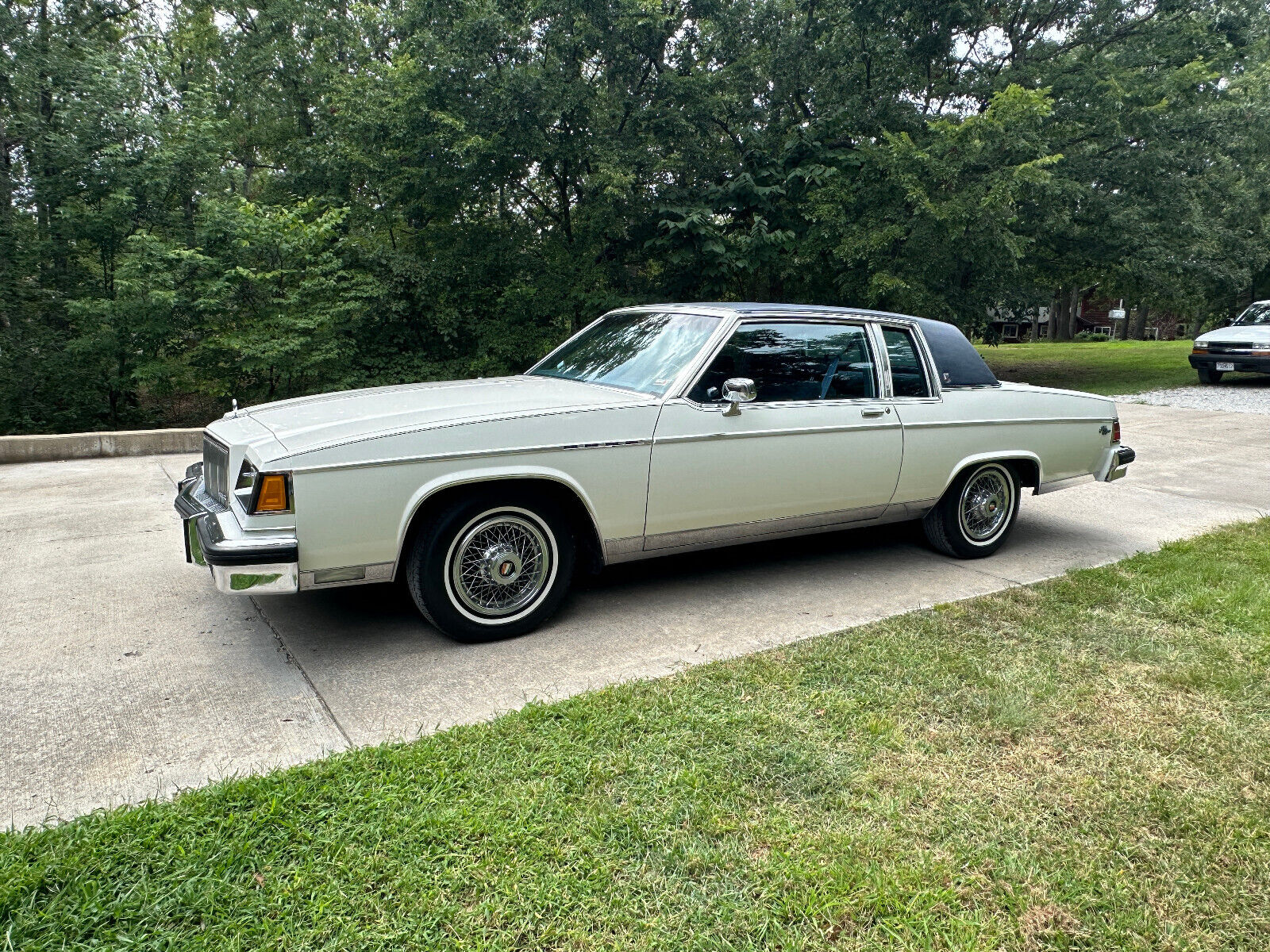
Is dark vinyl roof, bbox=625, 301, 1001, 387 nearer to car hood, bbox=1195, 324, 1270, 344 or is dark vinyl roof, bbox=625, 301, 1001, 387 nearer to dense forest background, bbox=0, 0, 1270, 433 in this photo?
dense forest background, bbox=0, 0, 1270, 433

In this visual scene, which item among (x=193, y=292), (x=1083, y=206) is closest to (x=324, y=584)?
(x=193, y=292)

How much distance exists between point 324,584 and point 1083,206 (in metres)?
18.8

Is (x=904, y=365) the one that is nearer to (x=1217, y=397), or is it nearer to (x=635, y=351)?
(x=635, y=351)

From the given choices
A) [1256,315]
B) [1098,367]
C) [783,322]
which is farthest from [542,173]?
[1098,367]

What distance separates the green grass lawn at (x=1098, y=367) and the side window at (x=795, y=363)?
1018 centimetres

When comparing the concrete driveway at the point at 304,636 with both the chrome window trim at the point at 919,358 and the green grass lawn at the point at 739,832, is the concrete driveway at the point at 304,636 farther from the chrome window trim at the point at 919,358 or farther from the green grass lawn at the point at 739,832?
the chrome window trim at the point at 919,358

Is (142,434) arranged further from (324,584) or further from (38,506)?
(324,584)

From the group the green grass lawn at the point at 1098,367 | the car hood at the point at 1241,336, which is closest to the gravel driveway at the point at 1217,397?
the green grass lawn at the point at 1098,367

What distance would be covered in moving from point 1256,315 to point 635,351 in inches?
742

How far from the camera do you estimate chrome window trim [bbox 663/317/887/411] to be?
4.36 m

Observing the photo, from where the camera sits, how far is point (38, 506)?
6781 mm

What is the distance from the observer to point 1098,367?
74.0ft

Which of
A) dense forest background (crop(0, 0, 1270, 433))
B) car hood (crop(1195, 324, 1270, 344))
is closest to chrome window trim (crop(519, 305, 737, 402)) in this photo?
dense forest background (crop(0, 0, 1270, 433))

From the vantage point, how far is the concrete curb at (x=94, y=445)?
29.5ft
